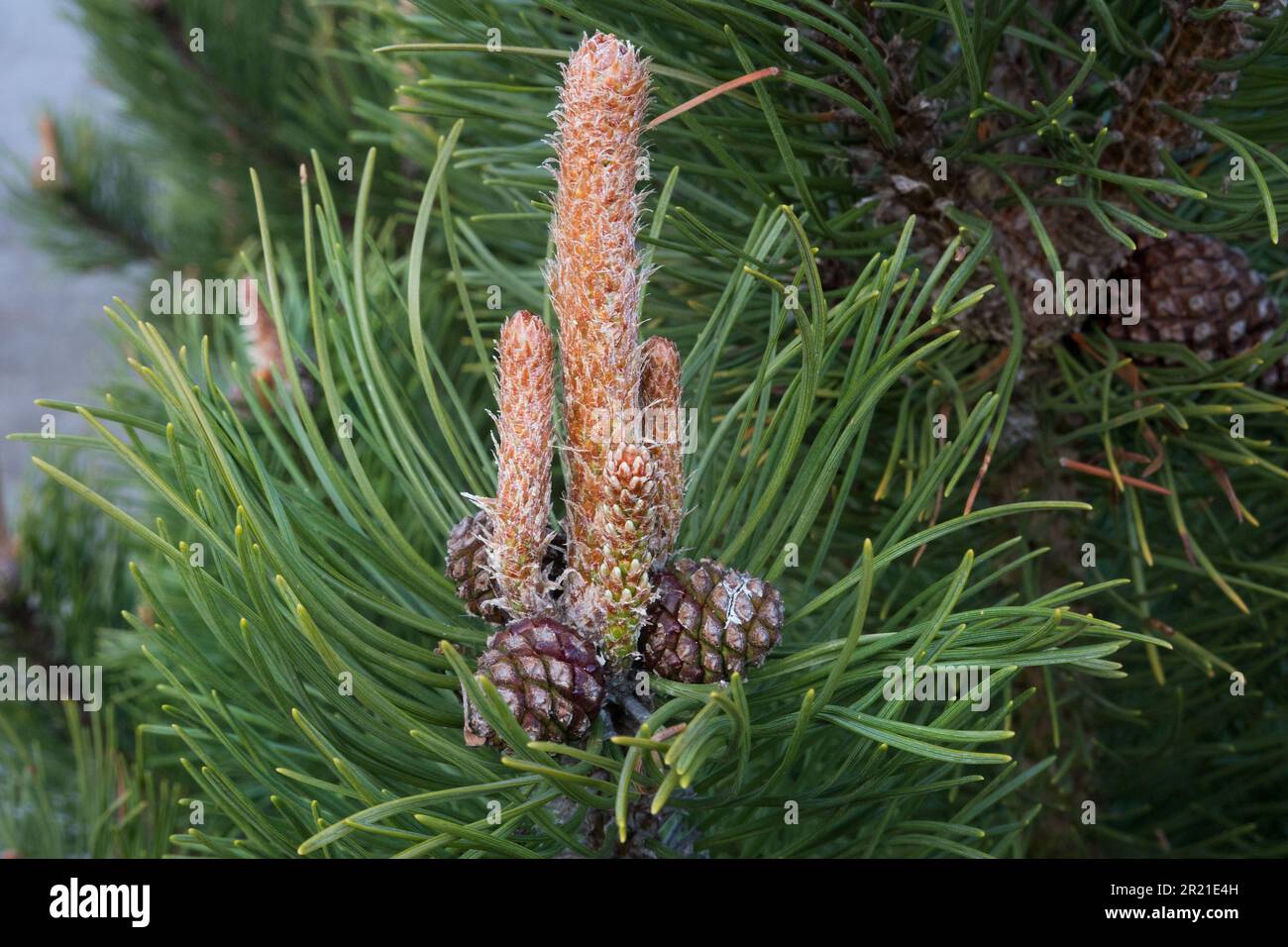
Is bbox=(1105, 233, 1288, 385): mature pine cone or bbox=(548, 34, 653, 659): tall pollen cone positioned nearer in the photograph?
bbox=(548, 34, 653, 659): tall pollen cone

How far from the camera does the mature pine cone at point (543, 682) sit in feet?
0.83

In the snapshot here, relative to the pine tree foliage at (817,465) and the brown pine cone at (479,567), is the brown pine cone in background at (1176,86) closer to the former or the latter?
the pine tree foliage at (817,465)

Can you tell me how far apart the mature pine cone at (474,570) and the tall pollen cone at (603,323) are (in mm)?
25

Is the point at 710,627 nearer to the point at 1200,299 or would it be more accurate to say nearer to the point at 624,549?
the point at 624,549

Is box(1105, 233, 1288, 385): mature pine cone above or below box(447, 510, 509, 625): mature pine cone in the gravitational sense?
above

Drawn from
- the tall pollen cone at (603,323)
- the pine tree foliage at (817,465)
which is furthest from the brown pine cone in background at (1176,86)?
the tall pollen cone at (603,323)

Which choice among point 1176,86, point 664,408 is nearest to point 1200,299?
point 1176,86

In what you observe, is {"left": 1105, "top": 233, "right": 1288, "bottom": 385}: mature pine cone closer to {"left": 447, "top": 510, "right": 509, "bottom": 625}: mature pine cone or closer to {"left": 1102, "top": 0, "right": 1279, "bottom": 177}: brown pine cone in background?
{"left": 1102, "top": 0, "right": 1279, "bottom": 177}: brown pine cone in background

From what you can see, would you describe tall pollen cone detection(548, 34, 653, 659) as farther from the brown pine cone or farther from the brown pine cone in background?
the brown pine cone in background

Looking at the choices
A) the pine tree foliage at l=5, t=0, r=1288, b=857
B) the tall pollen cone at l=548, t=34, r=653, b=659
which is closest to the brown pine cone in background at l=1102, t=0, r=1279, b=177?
the pine tree foliage at l=5, t=0, r=1288, b=857

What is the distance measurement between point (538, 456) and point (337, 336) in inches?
3.9

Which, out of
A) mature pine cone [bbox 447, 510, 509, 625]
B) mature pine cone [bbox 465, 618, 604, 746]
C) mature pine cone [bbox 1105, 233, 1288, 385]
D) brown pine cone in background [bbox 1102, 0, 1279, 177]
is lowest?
mature pine cone [bbox 465, 618, 604, 746]

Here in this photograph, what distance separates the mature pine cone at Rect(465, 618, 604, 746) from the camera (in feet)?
0.83
